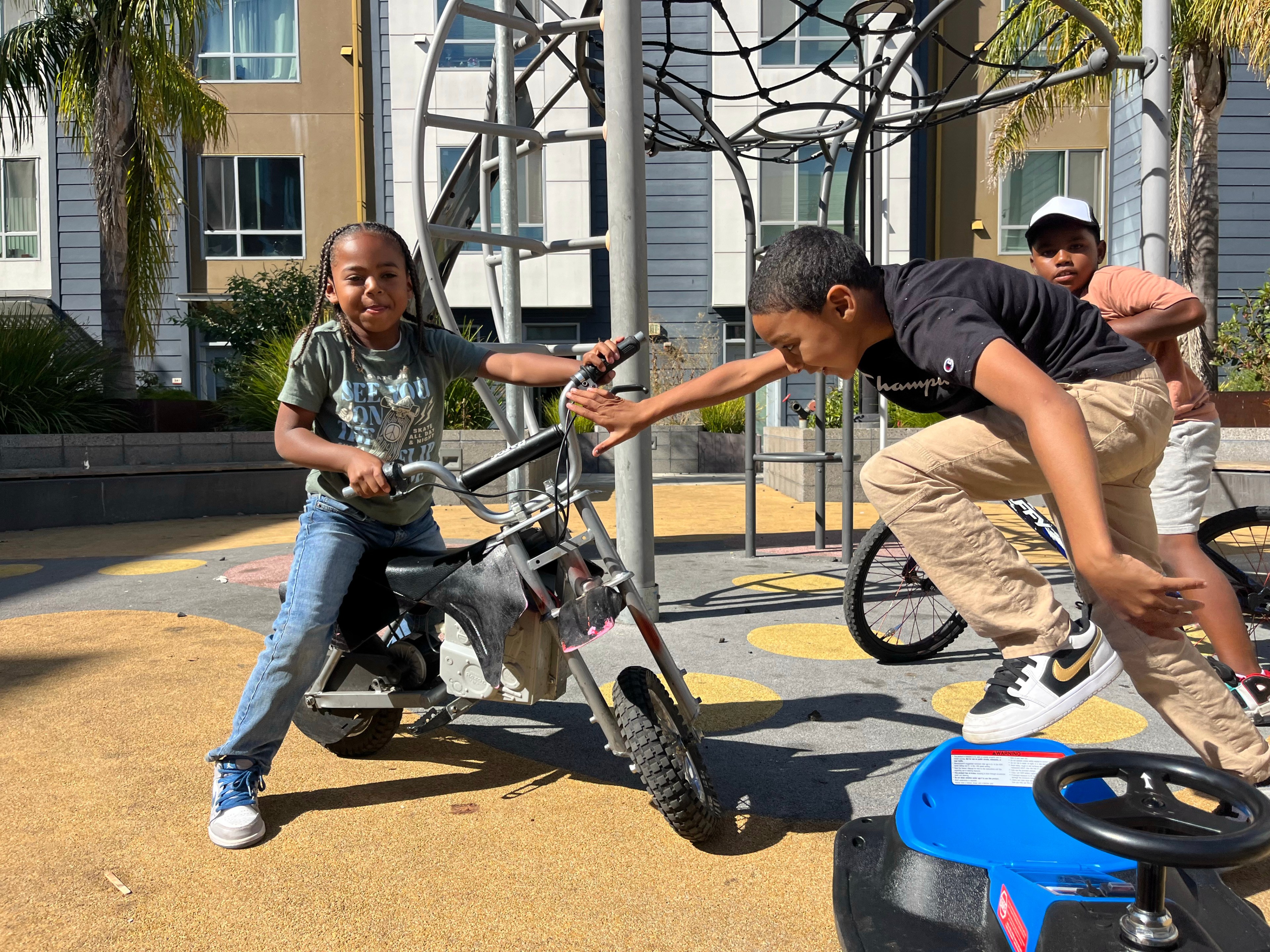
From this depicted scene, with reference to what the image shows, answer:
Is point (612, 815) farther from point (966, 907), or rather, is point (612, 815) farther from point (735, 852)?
point (966, 907)

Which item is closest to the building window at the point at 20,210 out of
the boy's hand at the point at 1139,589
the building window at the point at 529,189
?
the building window at the point at 529,189

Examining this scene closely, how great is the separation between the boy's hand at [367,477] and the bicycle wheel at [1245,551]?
2964mm

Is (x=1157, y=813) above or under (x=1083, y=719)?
above

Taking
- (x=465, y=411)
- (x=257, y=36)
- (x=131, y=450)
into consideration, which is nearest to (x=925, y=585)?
(x=465, y=411)

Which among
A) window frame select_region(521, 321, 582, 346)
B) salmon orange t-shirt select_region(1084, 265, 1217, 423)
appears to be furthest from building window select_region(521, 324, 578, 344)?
salmon orange t-shirt select_region(1084, 265, 1217, 423)

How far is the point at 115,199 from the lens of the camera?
11930mm

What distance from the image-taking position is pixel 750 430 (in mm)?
6402

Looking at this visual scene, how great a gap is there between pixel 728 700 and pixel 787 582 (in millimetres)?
2178

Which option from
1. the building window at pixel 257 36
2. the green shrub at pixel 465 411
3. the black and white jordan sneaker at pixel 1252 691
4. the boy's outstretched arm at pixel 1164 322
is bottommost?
the black and white jordan sneaker at pixel 1252 691

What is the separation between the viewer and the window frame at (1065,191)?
18.9 m

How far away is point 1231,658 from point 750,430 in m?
3.55

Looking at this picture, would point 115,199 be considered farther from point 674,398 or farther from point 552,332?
point 674,398

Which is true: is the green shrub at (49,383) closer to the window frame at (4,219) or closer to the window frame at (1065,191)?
the window frame at (4,219)

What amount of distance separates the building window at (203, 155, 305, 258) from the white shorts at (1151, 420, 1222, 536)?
19.2 m
